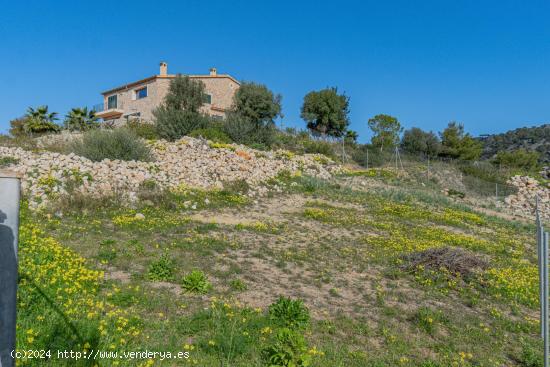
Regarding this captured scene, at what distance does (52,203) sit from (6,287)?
9508mm

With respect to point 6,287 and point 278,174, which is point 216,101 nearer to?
point 278,174

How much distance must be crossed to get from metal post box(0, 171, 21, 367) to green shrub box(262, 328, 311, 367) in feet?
7.84

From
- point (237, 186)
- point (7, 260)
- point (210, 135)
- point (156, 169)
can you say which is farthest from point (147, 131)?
point (7, 260)

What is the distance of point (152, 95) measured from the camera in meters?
40.7

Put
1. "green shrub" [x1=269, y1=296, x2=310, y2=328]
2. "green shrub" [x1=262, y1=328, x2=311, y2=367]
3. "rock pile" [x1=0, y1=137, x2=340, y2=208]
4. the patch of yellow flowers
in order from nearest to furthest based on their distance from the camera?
1. "green shrub" [x1=262, y1=328, x2=311, y2=367]
2. the patch of yellow flowers
3. "green shrub" [x1=269, y1=296, x2=310, y2=328]
4. "rock pile" [x1=0, y1=137, x2=340, y2=208]

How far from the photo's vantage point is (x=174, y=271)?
681 centimetres

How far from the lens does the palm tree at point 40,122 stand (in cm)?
3634

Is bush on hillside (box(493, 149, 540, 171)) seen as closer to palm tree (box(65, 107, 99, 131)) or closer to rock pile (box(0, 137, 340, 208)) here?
rock pile (box(0, 137, 340, 208))

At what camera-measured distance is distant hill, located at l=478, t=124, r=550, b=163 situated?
6669cm

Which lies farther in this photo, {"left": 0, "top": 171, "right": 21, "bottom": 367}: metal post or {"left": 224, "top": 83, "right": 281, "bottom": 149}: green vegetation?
{"left": 224, "top": 83, "right": 281, "bottom": 149}: green vegetation

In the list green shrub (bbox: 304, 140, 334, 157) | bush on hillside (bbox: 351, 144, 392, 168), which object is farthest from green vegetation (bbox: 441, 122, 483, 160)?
green shrub (bbox: 304, 140, 334, 157)

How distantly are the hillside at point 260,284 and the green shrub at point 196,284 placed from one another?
2 cm

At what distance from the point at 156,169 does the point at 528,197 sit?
2783 cm

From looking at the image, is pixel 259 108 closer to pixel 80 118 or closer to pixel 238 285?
pixel 80 118
